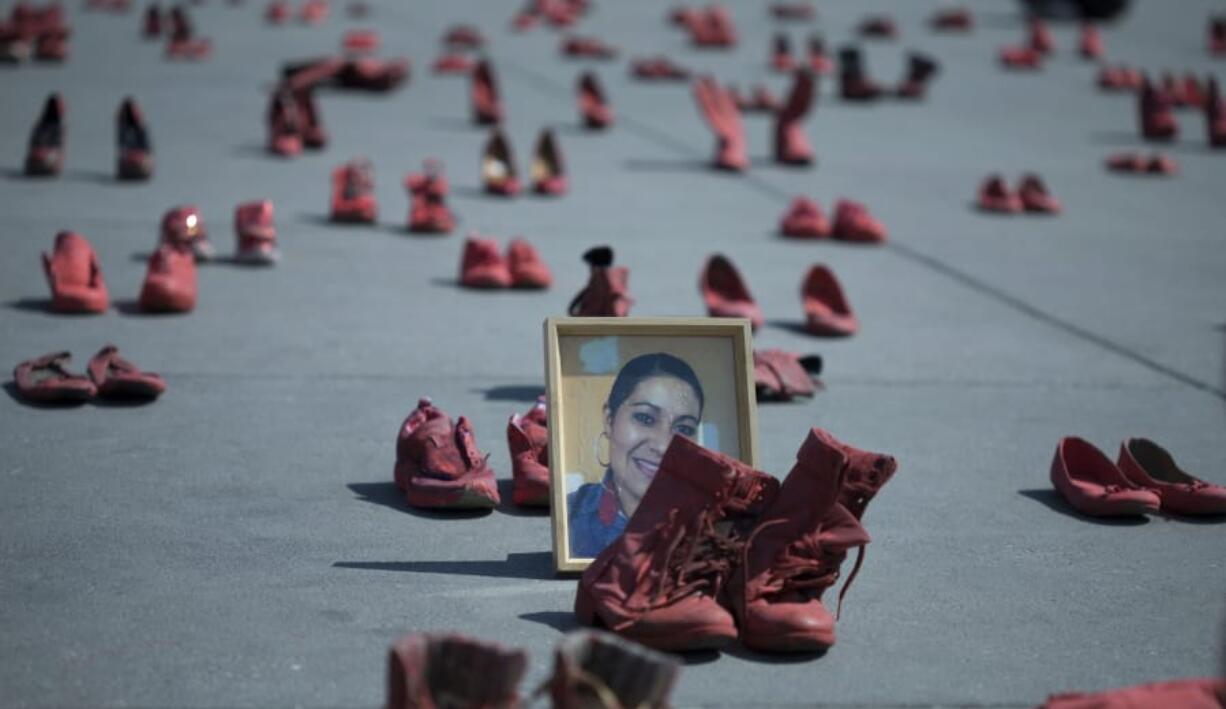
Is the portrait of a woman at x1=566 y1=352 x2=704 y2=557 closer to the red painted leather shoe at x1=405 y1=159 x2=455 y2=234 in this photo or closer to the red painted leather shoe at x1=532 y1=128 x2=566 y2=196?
the red painted leather shoe at x1=405 y1=159 x2=455 y2=234

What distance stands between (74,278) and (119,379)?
55.6 inches

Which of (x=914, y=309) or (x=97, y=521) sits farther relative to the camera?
(x=914, y=309)

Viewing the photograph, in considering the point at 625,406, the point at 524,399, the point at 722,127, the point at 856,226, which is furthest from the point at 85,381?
the point at 722,127

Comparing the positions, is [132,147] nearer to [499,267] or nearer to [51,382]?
[499,267]

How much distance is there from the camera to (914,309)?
8.06 metres

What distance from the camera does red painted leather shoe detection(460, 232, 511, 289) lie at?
313 inches

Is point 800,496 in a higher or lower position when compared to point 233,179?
lower

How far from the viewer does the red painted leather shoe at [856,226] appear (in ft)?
30.8

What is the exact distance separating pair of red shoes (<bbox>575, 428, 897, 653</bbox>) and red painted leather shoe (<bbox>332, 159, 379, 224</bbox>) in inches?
212

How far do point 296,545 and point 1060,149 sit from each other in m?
9.86

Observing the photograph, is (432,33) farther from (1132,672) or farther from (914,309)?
(1132,672)

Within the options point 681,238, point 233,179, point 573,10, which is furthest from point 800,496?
point 573,10

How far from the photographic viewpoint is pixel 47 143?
9828 millimetres

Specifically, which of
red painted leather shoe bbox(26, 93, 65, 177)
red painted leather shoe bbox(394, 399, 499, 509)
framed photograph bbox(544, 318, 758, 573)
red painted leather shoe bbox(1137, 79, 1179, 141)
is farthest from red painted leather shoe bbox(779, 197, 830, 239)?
red painted leather shoe bbox(1137, 79, 1179, 141)
